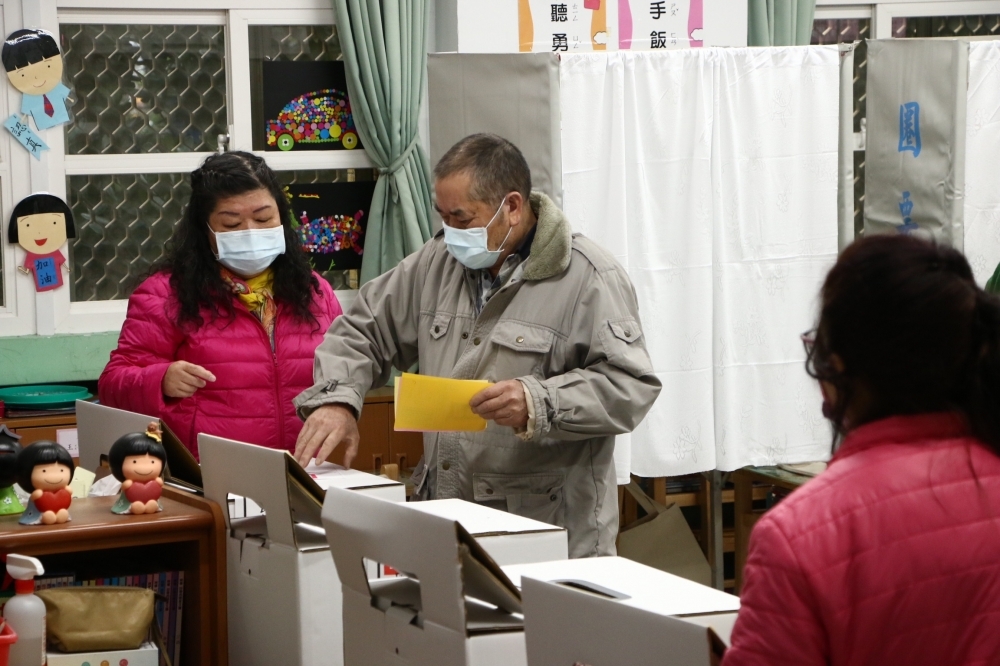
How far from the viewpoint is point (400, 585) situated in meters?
1.51

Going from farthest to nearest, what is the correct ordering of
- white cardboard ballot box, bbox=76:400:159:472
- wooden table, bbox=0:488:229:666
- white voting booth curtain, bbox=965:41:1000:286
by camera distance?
white voting booth curtain, bbox=965:41:1000:286 → white cardboard ballot box, bbox=76:400:159:472 → wooden table, bbox=0:488:229:666

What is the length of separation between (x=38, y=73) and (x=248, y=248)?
1.92m

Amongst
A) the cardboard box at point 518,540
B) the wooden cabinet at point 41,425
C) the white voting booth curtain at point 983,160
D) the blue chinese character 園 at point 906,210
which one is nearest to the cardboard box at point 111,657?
the cardboard box at point 518,540

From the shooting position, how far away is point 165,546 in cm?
190

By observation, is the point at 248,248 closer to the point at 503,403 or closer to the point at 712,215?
the point at 503,403

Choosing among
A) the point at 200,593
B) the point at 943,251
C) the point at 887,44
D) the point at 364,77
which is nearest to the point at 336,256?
the point at 364,77

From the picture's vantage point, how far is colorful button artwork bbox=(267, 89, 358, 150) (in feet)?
14.1

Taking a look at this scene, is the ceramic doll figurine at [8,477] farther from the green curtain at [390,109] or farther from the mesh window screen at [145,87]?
the mesh window screen at [145,87]

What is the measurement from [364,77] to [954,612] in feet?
11.6

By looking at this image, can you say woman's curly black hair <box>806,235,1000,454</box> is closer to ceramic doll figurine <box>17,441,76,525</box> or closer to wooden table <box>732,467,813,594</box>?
ceramic doll figurine <box>17,441,76,525</box>

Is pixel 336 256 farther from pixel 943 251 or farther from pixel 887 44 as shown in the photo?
pixel 943 251

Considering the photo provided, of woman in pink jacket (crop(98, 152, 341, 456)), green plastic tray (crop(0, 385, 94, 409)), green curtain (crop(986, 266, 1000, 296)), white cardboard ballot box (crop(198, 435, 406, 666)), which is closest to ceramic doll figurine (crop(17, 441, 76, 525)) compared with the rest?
white cardboard ballot box (crop(198, 435, 406, 666))

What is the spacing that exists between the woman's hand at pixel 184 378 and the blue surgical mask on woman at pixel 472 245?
585 mm

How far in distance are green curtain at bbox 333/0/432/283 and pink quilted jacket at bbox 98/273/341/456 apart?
169 cm
